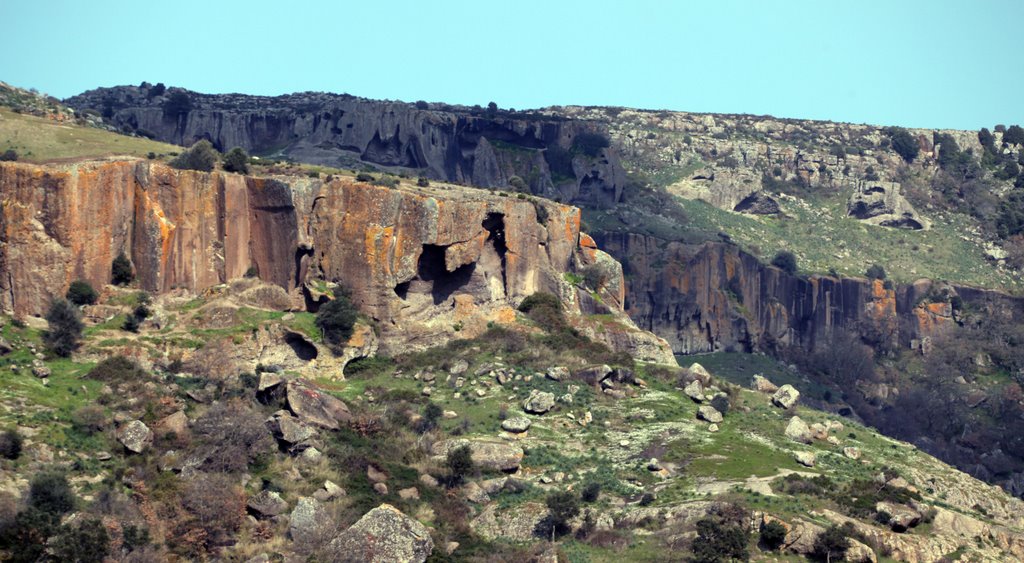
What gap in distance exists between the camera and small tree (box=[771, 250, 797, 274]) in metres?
147

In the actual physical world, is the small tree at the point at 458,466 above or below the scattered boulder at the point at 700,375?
below

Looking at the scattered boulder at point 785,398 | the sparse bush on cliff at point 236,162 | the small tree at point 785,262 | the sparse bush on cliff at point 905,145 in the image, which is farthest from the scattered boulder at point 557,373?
the sparse bush on cliff at point 905,145

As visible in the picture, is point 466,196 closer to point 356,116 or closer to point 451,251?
point 451,251

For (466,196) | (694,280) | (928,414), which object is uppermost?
(466,196)

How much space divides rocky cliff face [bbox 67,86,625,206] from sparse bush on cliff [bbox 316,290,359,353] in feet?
163

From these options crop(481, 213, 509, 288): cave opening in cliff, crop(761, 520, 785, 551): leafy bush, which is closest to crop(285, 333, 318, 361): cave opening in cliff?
crop(481, 213, 509, 288): cave opening in cliff

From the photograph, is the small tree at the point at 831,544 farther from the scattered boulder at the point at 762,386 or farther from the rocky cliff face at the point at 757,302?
the rocky cliff face at the point at 757,302

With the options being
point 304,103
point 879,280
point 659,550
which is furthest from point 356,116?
point 659,550

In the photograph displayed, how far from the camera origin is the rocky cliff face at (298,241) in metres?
86.8

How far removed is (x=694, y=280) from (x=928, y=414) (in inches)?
777

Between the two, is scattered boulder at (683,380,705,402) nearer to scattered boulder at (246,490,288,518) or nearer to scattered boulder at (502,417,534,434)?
scattered boulder at (502,417,534,434)

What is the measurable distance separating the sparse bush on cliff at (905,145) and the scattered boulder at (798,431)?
94673 mm

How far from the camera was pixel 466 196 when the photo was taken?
10188 cm

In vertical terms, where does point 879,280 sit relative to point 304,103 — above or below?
below
